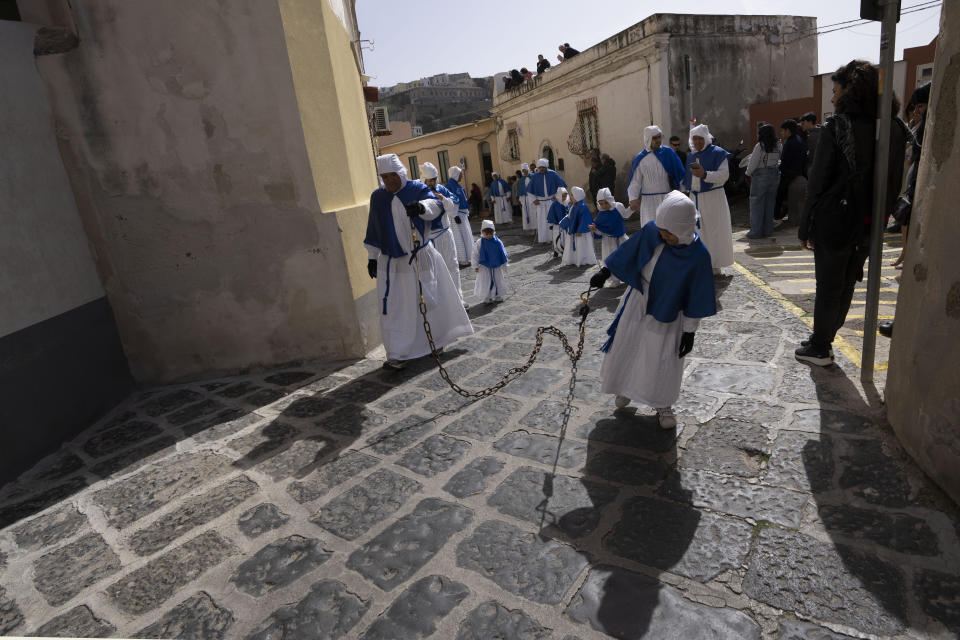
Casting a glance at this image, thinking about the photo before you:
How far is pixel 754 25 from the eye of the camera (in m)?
15.0

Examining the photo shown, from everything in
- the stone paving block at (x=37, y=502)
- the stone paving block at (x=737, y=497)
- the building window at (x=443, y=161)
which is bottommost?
the stone paving block at (x=737, y=497)

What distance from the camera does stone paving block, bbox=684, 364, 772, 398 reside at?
383 centimetres

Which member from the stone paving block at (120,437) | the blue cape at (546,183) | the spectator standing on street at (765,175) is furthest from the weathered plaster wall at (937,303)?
the blue cape at (546,183)

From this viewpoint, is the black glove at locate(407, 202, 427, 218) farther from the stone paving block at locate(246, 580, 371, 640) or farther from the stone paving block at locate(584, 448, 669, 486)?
the stone paving block at locate(246, 580, 371, 640)

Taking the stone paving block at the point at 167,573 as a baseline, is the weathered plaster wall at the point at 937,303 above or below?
above

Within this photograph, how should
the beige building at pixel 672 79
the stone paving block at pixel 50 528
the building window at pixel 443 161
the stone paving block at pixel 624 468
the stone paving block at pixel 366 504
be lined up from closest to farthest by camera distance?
the stone paving block at pixel 366 504, the stone paving block at pixel 624 468, the stone paving block at pixel 50 528, the beige building at pixel 672 79, the building window at pixel 443 161

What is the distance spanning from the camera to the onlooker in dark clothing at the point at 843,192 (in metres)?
3.57

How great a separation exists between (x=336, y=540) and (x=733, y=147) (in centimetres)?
1556

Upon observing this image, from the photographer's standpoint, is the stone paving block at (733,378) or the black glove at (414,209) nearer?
the stone paving block at (733,378)

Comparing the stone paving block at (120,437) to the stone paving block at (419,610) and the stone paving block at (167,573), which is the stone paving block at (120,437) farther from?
the stone paving block at (419,610)

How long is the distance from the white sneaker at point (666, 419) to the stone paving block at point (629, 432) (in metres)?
0.04

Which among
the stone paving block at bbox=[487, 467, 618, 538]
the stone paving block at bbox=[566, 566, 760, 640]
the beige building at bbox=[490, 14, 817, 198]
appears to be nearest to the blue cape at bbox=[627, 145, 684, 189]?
the stone paving block at bbox=[487, 467, 618, 538]

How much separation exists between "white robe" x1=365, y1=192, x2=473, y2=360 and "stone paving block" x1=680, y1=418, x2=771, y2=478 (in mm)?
2781

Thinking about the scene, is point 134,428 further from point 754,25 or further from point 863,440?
point 754,25
